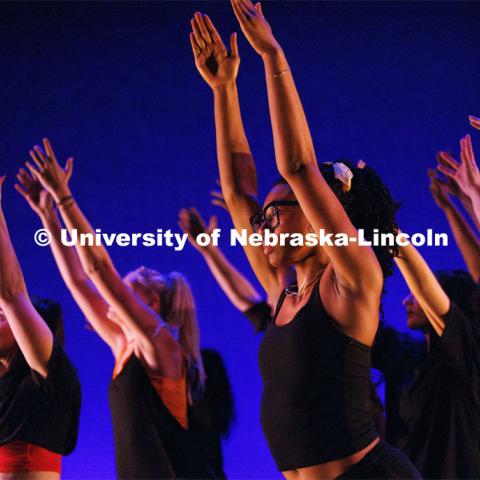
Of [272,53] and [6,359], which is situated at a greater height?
[272,53]

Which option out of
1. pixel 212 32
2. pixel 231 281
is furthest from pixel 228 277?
pixel 212 32

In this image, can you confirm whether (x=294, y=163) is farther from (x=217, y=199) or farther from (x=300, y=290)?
(x=217, y=199)

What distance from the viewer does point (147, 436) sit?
271 centimetres

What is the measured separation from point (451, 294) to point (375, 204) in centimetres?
134

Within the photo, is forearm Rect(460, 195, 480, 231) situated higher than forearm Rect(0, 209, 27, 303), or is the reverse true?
forearm Rect(460, 195, 480, 231)

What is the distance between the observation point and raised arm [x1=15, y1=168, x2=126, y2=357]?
9.53ft

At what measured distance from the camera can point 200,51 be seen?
5.87 feet

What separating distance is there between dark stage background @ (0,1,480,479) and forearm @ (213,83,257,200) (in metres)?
1.58

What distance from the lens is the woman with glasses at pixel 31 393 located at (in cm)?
248

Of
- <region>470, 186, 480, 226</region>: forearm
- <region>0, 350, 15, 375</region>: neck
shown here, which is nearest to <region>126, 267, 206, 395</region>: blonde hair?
<region>0, 350, 15, 375</region>: neck

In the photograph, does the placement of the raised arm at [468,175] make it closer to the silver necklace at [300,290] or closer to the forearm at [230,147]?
the forearm at [230,147]

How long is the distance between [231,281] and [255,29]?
6.19ft

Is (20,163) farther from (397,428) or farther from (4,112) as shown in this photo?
(397,428)

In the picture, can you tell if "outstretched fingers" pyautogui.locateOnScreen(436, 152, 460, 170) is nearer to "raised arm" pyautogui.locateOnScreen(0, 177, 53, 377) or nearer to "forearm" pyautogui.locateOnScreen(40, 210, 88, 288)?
"forearm" pyautogui.locateOnScreen(40, 210, 88, 288)
